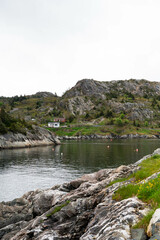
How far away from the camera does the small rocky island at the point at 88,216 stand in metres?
9.23

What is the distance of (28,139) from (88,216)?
123 meters

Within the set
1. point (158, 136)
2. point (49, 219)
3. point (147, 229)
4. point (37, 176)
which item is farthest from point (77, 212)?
point (158, 136)

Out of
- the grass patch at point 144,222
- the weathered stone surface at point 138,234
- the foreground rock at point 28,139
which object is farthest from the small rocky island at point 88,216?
the foreground rock at point 28,139

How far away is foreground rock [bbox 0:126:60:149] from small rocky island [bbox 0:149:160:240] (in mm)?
95326

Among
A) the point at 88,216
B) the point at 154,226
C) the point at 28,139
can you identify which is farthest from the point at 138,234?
the point at 28,139

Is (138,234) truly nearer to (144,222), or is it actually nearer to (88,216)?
(144,222)

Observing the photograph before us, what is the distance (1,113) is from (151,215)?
13759 centimetres

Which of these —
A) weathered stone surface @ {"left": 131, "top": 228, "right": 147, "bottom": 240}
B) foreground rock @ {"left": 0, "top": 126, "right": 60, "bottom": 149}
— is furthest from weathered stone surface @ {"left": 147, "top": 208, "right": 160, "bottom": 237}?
foreground rock @ {"left": 0, "top": 126, "right": 60, "bottom": 149}

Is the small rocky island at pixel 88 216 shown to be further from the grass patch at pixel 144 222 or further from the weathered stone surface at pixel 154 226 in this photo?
the grass patch at pixel 144 222

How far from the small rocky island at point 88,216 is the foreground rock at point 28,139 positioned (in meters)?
95.3

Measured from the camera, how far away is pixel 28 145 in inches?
4998

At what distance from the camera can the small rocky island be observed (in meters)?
9.23

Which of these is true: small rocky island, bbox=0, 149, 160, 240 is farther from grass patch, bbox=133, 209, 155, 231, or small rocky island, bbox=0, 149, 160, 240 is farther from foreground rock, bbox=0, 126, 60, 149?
foreground rock, bbox=0, 126, 60, 149

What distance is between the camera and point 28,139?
131 m
